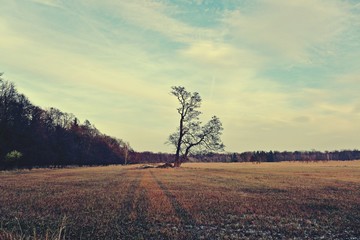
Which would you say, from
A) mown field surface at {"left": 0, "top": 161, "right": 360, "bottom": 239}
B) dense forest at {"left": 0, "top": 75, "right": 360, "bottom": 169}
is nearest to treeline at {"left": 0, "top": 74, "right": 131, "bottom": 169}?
dense forest at {"left": 0, "top": 75, "right": 360, "bottom": 169}

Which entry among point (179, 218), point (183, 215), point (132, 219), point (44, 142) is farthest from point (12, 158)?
point (179, 218)

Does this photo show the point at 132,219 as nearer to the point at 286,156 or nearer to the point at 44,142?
the point at 44,142

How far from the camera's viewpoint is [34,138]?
3349 inches

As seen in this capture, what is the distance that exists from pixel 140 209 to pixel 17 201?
25.0 feet

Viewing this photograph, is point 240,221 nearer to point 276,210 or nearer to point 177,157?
point 276,210

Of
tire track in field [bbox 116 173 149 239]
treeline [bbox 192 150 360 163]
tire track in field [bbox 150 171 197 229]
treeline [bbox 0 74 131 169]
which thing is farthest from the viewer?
treeline [bbox 192 150 360 163]

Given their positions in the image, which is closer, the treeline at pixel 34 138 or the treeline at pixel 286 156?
the treeline at pixel 34 138

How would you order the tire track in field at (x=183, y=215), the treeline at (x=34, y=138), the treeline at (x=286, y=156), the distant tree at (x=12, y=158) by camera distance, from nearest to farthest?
the tire track in field at (x=183, y=215), the distant tree at (x=12, y=158), the treeline at (x=34, y=138), the treeline at (x=286, y=156)

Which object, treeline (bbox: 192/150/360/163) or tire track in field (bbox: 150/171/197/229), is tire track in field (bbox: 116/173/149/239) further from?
treeline (bbox: 192/150/360/163)

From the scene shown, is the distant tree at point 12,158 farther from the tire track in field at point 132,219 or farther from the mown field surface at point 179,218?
the tire track in field at point 132,219

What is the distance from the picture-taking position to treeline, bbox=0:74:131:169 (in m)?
70.6

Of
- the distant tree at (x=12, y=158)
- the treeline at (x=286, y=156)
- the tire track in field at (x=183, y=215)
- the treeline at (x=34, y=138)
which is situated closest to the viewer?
the tire track in field at (x=183, y=215)

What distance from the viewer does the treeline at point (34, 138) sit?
70.6m

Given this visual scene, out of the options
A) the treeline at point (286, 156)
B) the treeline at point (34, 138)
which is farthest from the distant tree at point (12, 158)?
the treeline at point (286, 156)
